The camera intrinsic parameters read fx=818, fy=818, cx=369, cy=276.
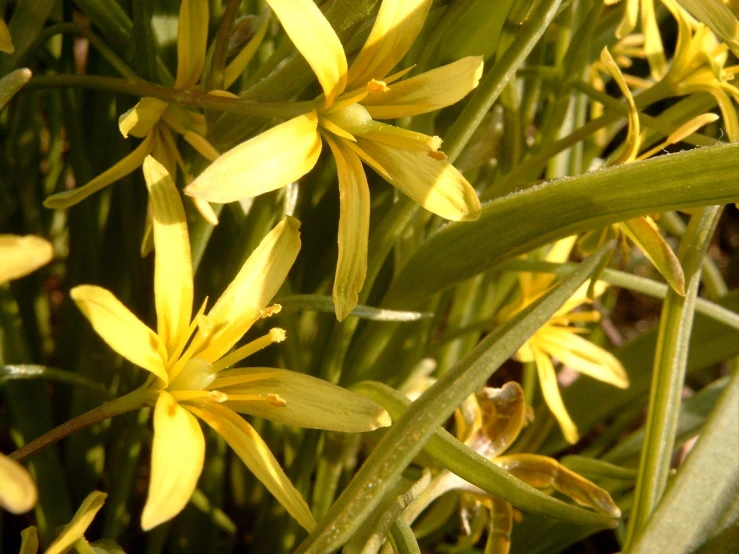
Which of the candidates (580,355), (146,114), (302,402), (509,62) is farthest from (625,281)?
(146,114)

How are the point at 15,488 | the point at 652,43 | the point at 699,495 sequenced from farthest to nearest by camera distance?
1. the point at 652,43
2. the point at 699,495
3. the point at 15,488

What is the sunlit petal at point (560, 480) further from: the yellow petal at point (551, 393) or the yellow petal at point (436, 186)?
the yellow petal at point (436, 186)

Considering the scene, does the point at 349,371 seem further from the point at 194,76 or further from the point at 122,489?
the point at 194,76

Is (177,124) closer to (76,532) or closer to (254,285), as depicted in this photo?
(254,285)

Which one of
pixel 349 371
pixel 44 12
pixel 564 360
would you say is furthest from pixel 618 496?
pixel 44 12

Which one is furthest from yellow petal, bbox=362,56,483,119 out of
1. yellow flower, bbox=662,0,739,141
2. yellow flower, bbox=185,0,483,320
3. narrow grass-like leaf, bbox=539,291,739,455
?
narrow grass-like leaf, bbox=539,291,739,455

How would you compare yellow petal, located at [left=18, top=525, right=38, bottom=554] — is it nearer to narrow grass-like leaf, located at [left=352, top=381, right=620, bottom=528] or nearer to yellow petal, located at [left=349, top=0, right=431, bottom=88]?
narrow grass-like leaf, located at [left=352, top=381, right=620, bottom=528]
